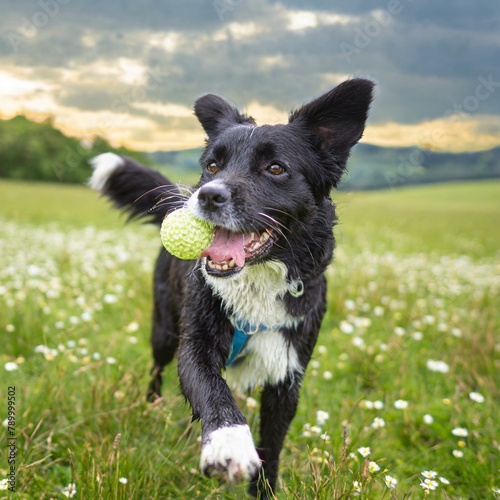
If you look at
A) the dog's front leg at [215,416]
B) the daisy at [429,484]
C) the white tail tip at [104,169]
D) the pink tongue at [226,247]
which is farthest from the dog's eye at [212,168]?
the daisy at [429,484]

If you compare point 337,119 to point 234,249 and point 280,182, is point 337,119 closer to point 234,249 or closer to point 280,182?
point 280,182

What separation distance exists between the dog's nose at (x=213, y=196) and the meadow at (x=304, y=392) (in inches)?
40.9

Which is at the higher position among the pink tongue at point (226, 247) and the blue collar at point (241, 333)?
the pink tongue at point (226, 247)

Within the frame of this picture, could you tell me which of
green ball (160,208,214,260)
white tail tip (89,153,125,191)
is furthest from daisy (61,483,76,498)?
white tail tip (89,153,125,191)

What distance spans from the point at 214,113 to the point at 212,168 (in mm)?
632

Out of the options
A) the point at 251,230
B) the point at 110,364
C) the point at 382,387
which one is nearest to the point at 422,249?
the point at 382,387

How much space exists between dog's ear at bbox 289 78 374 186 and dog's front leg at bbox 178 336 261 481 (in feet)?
4.69

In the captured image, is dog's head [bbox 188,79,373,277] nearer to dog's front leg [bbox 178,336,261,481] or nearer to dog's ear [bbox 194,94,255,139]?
dog's ear [bbox 194,94,255,139]

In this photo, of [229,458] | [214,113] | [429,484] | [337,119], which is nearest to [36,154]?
[214,113]

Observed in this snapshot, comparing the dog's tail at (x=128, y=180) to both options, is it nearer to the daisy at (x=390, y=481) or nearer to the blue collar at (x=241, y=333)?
the blue collar at (x=241, y=333)

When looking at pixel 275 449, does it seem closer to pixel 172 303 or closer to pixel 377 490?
pixel 377 490

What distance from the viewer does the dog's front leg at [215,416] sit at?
2293 mm

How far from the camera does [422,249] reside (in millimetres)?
13805

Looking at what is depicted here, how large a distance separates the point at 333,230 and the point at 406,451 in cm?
181
